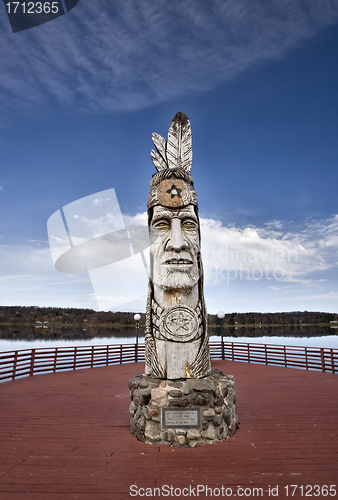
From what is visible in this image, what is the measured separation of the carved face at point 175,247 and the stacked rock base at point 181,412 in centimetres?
158

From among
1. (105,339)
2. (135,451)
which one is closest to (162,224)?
(135,451)

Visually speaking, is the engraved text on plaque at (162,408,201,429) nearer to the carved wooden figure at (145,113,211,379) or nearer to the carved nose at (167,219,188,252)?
the carved wooden figure at (145,113,211,379)

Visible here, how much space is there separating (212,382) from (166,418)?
915mm

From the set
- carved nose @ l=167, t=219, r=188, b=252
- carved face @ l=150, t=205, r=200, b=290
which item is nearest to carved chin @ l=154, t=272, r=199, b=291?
carved face @ l=150, t=205, r=200, b=290

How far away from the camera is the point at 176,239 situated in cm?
521

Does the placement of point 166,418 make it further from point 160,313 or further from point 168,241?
point 168,241

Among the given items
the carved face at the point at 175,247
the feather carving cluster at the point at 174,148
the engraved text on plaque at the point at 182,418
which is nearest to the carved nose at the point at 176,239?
the carved face at the point at 175,247

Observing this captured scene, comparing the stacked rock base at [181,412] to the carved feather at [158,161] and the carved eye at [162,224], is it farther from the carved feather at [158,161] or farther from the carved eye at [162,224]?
the carved feather at [158,161]

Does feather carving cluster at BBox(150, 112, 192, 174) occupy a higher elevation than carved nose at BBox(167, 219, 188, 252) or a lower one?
higher

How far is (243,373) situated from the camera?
11656 millimetres

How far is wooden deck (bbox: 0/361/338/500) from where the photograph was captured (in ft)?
11.9

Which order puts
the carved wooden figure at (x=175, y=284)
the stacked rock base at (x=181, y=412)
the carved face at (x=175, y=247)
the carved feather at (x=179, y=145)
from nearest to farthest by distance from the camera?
the stacked rock base at (x=181, y=412) < the carved wooden figure at (x=175, y=284) < the carved face at (x=175, y=247) < the carved feather at (x=179, y=145)

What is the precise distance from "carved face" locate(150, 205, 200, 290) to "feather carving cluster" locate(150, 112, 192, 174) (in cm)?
104

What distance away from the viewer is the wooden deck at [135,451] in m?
3.63
